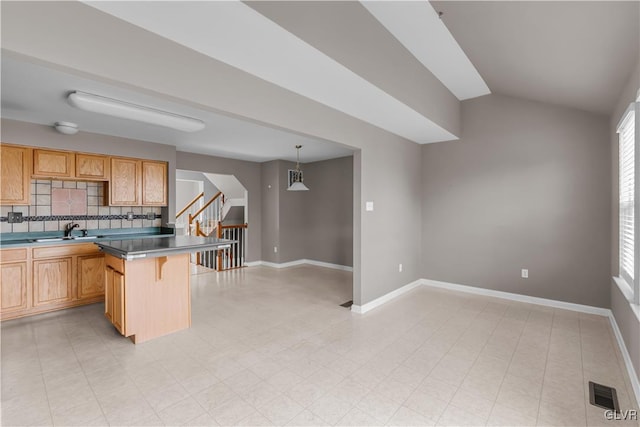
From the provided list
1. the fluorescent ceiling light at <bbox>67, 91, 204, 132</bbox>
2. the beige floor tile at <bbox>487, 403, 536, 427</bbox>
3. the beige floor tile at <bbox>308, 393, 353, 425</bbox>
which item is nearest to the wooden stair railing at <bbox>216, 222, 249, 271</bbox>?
the fluorescent ceiling light at <bbox>67, 91, 204, 132</bbox>

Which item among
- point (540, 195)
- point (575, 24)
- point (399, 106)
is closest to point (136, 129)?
point (399, 106)

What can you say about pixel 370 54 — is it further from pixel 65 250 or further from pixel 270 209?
pixel 270 209

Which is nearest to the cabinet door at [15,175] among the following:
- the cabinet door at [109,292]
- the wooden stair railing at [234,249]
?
the cabinet door at [109,292]

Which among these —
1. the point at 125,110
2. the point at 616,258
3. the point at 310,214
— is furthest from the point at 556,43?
the point at 310,214

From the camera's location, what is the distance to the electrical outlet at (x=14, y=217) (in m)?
3.92

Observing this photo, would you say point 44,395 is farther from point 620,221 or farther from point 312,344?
point 620,221

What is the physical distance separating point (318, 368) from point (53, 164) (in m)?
4.34

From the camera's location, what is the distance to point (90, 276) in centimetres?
423

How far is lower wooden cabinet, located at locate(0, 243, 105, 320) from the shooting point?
362 centimetres

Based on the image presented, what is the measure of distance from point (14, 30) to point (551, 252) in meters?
5.49

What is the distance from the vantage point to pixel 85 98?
→ 2725 millimetres

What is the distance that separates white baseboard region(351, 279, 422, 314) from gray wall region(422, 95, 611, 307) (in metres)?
0.42

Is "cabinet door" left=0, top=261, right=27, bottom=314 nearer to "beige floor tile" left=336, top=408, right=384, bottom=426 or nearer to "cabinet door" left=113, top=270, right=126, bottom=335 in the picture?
"cabinet door" left=113, top=270, right=126, bottom=335

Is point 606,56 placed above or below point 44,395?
above
